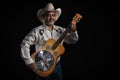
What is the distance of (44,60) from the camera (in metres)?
2.62

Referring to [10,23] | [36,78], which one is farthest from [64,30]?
[10,23]

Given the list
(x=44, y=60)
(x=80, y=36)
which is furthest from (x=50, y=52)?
(x=80, y=36)

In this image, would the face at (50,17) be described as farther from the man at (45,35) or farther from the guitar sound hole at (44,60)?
the guitar sound hole at (44,60)

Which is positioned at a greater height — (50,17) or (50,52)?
(50,17)

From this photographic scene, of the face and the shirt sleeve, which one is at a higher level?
the face

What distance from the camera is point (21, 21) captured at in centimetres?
308

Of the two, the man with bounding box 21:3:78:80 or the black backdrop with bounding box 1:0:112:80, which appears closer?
the man with bounding box 21:3:78:80

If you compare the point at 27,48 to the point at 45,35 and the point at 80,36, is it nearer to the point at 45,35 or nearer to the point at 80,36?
the point at 45,35

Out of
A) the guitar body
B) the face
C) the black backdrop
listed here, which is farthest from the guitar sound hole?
the black backdrop

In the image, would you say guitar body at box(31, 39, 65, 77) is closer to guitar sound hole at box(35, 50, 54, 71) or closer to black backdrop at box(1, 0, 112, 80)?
guitar sound hole at box(35, 50, 54, 71)

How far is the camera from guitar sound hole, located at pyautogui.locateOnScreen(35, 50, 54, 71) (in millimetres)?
2603

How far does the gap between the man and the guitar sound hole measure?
0.04m

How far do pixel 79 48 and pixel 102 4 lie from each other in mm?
435

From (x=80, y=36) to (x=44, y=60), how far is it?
25.1 inches
